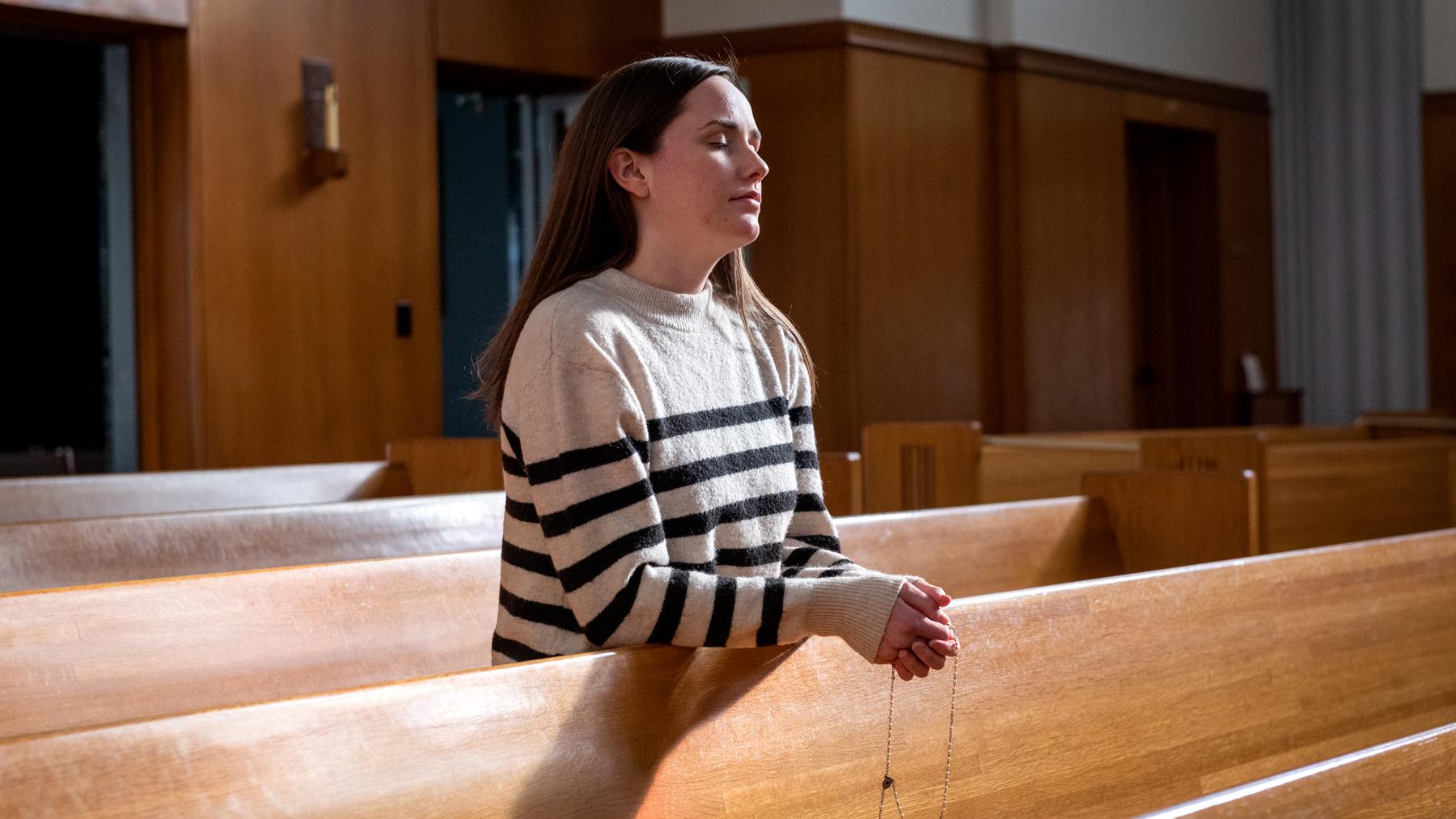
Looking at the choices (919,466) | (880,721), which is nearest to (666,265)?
(880,721)

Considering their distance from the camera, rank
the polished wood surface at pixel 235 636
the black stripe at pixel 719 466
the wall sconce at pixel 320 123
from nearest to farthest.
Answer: the black stripe at pixel 719 466, the polished wood surface at pixel 235 636, the wall sconce at pixel 320 123

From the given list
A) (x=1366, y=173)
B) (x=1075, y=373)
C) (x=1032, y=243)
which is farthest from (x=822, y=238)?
(x=1366, y=173)

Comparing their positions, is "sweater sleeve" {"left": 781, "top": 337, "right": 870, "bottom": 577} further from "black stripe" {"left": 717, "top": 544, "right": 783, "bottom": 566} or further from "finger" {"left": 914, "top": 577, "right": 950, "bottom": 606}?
"finger" {"left": 914, "top": 577, "right": 950, "bottom": 606}

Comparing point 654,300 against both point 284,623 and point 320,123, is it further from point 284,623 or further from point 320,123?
point 320,123

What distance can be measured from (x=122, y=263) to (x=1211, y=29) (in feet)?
18.5

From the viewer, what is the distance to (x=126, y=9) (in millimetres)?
5020

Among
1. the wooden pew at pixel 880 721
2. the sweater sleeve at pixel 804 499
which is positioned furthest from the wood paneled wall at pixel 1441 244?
the sweater sleeve at pixel 804 499

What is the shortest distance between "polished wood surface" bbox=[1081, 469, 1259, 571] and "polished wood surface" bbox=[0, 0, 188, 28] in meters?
3.76

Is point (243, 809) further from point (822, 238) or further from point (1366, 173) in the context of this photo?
point (1366, 173)

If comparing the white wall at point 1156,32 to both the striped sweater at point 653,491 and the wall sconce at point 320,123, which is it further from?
the striped sweater at point 653,491

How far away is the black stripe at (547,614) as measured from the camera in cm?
138

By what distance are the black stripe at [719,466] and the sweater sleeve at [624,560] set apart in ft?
0.13

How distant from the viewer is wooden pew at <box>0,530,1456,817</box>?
1.08m

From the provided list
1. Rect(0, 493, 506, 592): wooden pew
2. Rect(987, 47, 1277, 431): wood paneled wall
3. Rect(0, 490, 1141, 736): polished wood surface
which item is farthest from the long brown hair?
Rect(987, 47, 1277, 431): wood paneled wall
